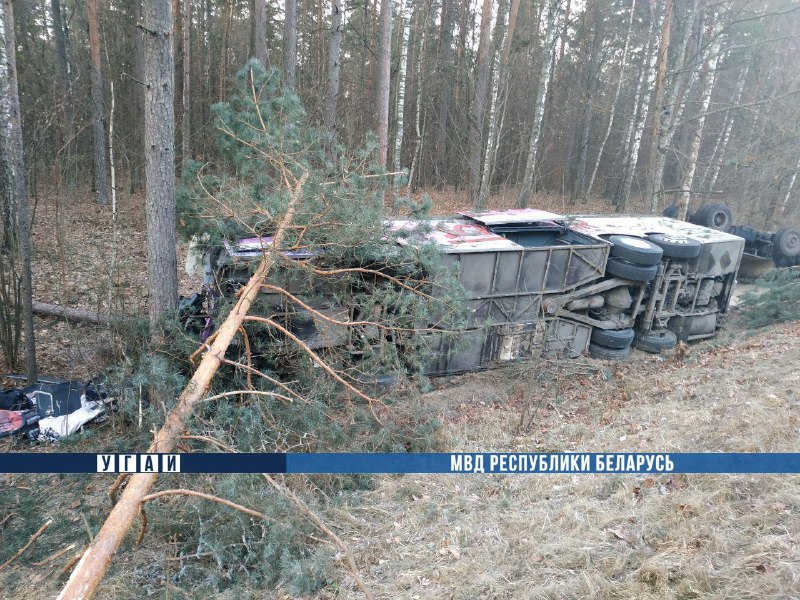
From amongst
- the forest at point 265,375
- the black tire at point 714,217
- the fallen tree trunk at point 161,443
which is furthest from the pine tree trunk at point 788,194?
the fallen tree trunk at point 161,443

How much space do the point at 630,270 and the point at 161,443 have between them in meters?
7.61

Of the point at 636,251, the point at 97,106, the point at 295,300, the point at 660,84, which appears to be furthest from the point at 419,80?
the point at 295,300

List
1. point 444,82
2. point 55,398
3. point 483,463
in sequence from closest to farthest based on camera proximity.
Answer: point 483,463 → point 55,398 → point 444,82

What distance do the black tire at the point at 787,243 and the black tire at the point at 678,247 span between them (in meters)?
4.47

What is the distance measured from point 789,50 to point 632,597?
25908 millimetres

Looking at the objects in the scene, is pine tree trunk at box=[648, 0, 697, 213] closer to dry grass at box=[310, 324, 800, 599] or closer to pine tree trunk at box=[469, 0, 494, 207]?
pine tree trunk at box=[469, 0, 494, 207]

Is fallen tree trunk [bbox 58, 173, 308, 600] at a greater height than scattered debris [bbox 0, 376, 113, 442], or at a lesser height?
greater

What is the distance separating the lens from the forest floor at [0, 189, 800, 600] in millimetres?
3156

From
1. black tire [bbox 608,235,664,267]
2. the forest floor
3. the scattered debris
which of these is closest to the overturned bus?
black tire [bbox 608,235,664,267]

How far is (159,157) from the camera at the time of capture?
5.80 meters

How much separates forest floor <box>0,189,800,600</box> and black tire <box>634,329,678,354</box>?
8.40 ft

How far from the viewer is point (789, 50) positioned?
843 inches

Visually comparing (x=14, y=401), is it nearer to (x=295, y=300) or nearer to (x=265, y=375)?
(x=265, y=375)

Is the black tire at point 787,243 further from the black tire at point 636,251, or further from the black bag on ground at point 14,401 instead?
the black bag on ground at point 14,401
